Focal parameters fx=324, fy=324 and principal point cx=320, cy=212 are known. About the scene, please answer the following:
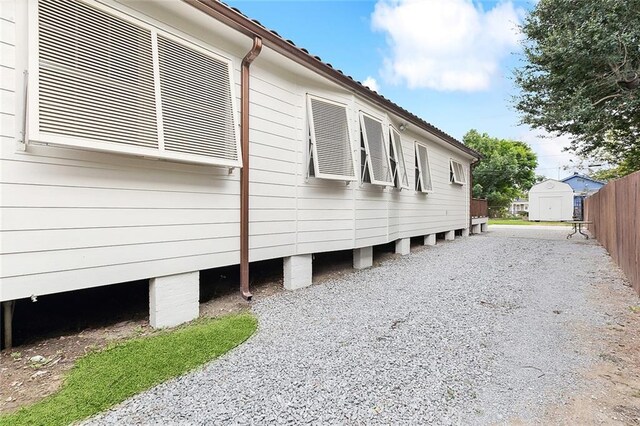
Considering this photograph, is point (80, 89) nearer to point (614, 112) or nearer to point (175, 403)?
point (175, 403)

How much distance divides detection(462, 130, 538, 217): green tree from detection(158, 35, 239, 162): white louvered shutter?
28244mm

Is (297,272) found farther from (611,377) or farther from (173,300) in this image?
(611,377)

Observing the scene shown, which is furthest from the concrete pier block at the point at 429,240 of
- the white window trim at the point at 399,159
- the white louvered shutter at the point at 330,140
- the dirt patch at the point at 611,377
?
the dirt patch at the point at 611,377

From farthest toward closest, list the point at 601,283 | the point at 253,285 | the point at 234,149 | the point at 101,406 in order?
1. the point at 601,283
2. the point at 253,285
3. the point at 234,149
4. the point at 101,406

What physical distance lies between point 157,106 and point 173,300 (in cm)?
194

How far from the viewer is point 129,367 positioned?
8.02 feet

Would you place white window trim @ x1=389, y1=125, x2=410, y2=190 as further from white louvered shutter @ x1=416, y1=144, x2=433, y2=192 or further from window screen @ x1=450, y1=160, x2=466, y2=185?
window screen @ x1=450, y1=160, x2=466, y2=185

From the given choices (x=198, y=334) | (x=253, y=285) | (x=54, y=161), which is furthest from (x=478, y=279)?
(x=54, y=161)

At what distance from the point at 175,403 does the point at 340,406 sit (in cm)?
106

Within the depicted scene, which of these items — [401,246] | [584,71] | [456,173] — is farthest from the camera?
[456,173]

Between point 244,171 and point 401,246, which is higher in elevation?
point 244,171

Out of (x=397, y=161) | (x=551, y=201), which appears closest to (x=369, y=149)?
(x=397, y=161)

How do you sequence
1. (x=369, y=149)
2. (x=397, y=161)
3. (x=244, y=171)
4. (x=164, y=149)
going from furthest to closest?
(x=397, y=161) < (x=369, y=149) < (x=244, y=171) < (x=164, y=149)

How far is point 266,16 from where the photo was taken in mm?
5305
